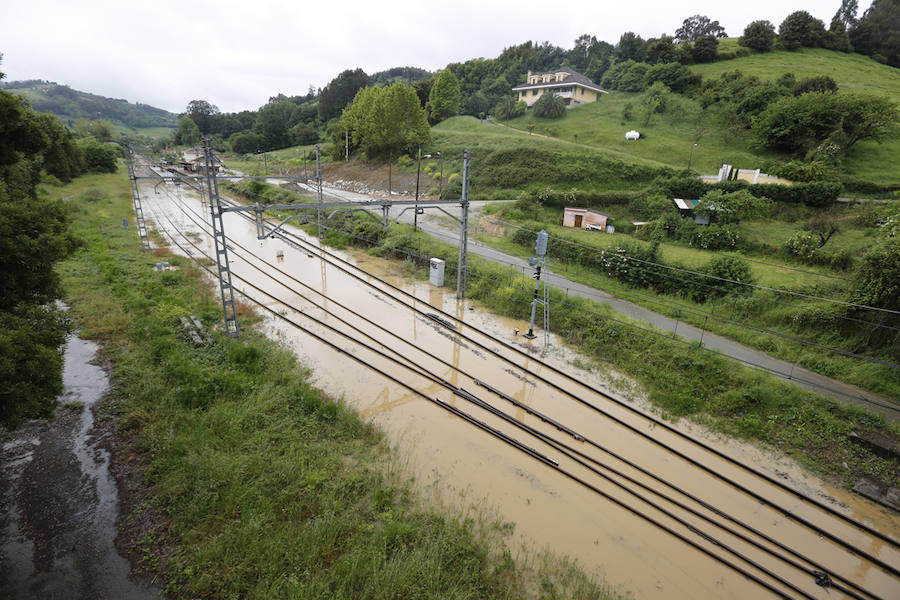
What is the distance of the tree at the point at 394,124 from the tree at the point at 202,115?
231ft

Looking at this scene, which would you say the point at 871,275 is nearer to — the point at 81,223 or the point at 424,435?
the point at 424,435

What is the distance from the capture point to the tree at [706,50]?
6919 centimetres

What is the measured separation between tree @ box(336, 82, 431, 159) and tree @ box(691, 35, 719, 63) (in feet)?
173

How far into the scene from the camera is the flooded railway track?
7672 mm

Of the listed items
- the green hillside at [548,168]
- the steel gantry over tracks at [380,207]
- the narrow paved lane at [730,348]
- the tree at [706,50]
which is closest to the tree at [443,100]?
the green hillside at [548,168]

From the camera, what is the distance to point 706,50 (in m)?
69.2

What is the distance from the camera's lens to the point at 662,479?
9.47 metres

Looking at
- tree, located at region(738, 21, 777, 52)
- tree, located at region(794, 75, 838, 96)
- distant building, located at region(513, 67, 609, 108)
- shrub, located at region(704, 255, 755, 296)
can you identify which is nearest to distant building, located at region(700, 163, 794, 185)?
shrub, located at region(704, 255, 755, 296)

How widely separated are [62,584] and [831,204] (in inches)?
1696

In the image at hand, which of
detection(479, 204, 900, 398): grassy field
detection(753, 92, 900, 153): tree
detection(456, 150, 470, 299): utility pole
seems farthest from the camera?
detection(753, 92, 900, 153): tree

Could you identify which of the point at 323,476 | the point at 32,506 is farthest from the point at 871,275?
the point at 32,506

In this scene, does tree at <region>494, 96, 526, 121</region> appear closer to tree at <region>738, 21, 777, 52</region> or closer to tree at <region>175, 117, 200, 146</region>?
tree at <region>738, 21, 777, 52</region>

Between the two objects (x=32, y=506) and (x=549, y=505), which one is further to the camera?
(x=549, y=505)

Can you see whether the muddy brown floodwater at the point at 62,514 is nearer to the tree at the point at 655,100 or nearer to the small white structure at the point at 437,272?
the small white structure at the point at 437,272
